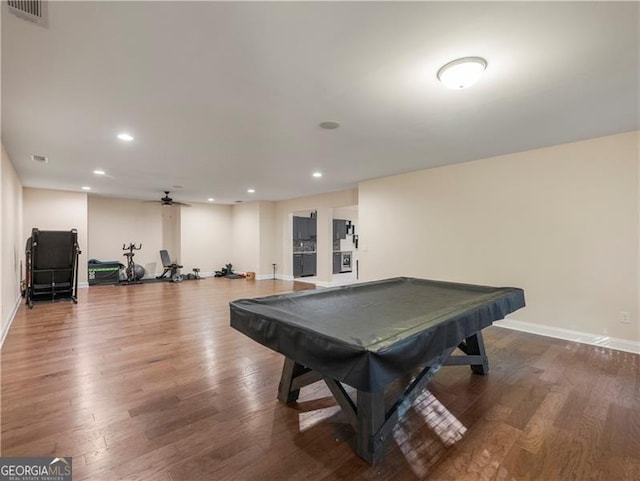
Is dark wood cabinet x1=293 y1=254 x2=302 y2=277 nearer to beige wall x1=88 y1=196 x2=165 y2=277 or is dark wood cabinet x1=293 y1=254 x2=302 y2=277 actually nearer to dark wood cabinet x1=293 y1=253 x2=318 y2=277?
dark wood cabinet x1=293 y1=253 x2=318 y2=277

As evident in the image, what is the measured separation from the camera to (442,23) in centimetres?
173

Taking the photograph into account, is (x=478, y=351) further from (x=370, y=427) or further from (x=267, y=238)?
(x=267, y=238)

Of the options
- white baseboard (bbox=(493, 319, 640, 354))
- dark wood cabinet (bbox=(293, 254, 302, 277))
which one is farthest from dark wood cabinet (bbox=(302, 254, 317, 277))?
white baseboard (bbox=(493, 319, 640, 354))

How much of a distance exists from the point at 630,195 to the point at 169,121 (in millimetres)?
5317

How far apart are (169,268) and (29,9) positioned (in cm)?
Answer: 829

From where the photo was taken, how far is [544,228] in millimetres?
4055

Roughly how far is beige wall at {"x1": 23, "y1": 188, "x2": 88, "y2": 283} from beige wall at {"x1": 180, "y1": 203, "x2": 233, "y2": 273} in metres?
2.71

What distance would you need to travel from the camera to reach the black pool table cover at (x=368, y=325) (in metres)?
1.38

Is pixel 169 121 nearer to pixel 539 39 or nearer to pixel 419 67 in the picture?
pixel 419 67

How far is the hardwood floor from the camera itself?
1672 mm

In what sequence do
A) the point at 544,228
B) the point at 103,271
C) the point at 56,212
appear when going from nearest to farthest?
the point at 544,228
the point at 56,212
the point at 103,271

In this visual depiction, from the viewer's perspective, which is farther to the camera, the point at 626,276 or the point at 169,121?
the point at 626,276

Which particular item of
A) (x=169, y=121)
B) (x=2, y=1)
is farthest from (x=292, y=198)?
(x=2, y=1)

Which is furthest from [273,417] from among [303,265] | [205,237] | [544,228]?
[205,237]
